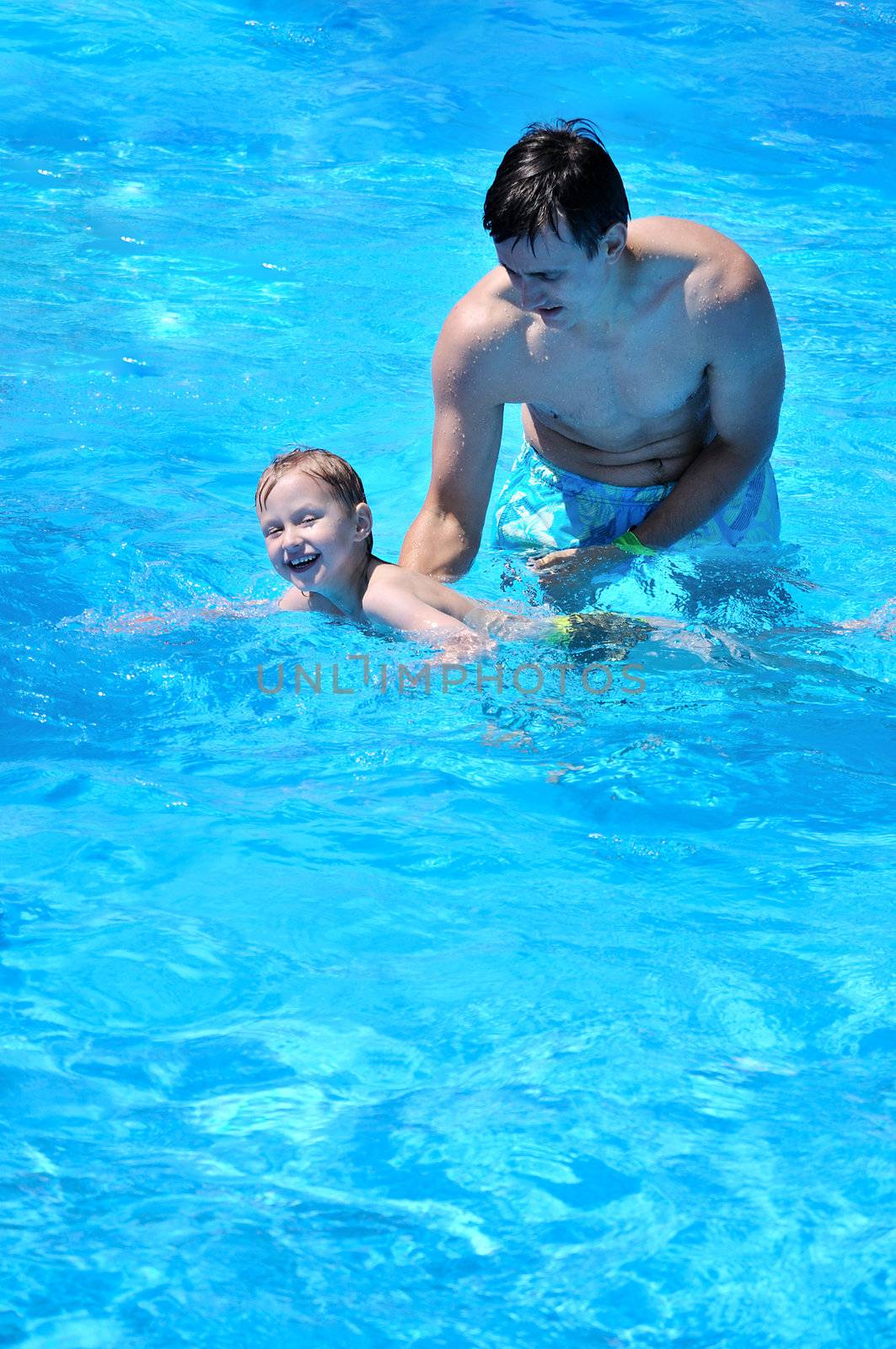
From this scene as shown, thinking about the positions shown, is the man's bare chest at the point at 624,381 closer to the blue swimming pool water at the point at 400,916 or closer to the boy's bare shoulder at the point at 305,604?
the blue swimming pool water at the point at 400,916

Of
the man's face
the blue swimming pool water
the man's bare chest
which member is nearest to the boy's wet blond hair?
the blue swimming pool water

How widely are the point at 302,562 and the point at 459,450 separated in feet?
1.78

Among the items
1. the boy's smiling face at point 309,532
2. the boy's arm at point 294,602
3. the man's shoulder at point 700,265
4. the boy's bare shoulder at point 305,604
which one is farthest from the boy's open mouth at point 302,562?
the man's shoulder at point 700,265

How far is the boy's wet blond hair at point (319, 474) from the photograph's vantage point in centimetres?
402

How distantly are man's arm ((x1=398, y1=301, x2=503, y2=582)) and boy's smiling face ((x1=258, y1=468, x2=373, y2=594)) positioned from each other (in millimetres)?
238

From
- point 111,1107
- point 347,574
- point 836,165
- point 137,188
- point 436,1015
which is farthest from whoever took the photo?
point 836,165

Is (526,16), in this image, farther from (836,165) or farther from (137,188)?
(137,188)

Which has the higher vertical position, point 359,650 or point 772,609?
point 772,609

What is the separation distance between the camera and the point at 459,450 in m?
4.02

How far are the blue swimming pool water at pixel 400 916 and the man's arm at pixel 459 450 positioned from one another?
27cm

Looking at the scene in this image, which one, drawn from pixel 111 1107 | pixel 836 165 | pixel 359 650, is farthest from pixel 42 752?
pixel 836 165

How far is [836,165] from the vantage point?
968 cm

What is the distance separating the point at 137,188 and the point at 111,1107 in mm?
7509

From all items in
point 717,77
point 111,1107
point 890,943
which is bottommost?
point 111,1107
